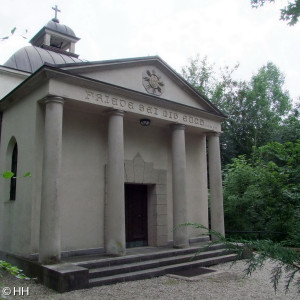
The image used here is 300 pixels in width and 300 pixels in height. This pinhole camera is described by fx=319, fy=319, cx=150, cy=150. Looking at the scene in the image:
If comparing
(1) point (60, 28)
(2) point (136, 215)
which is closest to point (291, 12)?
(2) point (136, 215)

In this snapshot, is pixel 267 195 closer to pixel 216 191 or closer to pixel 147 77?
pixel 216 191

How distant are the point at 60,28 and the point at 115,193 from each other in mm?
11910

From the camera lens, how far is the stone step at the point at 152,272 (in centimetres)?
683

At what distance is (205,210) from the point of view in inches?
479

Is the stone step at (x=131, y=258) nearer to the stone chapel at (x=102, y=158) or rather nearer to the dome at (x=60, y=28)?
the stone chapel at (x=102, y=158)

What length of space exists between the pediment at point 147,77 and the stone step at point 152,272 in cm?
506

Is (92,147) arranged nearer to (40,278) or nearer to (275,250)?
(40,278)

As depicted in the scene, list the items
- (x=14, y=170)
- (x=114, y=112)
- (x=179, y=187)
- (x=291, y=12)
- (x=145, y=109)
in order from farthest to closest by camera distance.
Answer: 1. (x=179, y=187)
2. (x=145, y=109)
3. (x=14, y=170)
4. (x=114, y=112)
5. (x=291, y=12)

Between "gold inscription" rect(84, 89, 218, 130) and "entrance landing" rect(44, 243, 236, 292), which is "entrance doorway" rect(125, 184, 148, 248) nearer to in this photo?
"entrance landing" rect(44, 243, 236, 292)

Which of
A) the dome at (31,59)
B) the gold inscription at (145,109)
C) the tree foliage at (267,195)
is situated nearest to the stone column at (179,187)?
the gold inscription at (145,109)

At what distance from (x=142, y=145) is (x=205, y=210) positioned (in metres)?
3.66

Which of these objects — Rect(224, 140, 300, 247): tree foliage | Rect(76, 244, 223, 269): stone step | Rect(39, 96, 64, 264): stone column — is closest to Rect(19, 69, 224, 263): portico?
Rect(39, 96, 64, 264): stone column

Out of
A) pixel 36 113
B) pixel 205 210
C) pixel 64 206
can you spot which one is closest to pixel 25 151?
pixel 36 113

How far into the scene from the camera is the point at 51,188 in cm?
739
